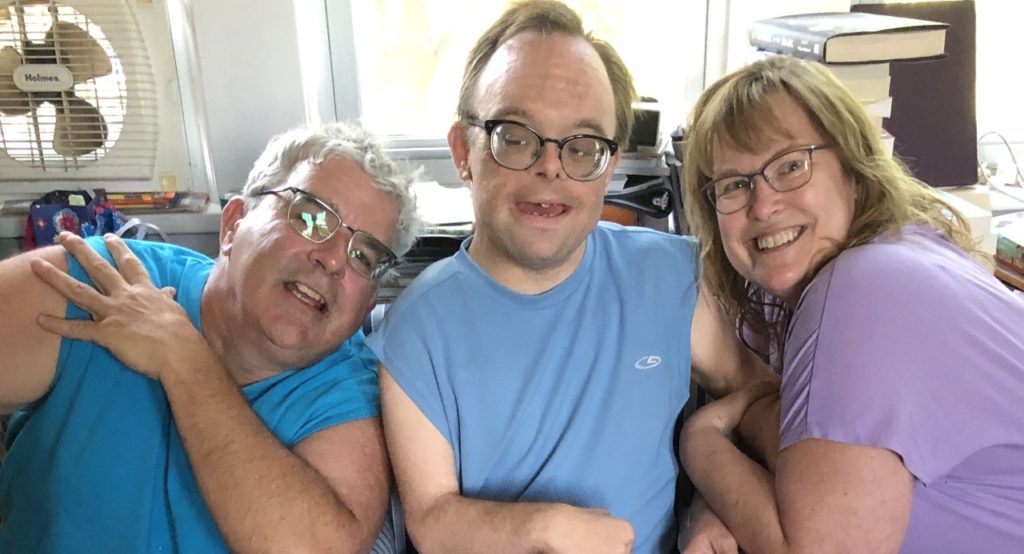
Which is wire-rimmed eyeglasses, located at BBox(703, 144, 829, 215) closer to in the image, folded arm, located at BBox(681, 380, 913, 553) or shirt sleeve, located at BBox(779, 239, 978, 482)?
shirt sleeve, located at BBox(779, 239, 978, 482)

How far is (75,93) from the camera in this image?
6.95 ft

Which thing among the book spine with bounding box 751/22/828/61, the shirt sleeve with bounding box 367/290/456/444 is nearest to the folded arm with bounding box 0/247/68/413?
the shirt sleeve with bounding box 367/290/456/444

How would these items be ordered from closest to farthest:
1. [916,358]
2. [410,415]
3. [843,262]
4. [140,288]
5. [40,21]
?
[916,358]
[843,262]
[410,415]
[140,288]
[40,21]

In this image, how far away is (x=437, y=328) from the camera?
4.26 ft

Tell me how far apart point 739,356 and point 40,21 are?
1933 millimetres

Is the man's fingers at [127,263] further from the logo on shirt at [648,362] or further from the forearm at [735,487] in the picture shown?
the forearm at [735,487]

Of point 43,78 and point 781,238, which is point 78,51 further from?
point 781,238

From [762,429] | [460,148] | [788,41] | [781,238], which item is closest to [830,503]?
[762,429]

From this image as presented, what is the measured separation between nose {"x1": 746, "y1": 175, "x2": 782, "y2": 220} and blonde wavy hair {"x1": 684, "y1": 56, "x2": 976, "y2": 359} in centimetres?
5

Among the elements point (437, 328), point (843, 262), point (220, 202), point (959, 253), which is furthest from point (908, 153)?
point (220, 202)

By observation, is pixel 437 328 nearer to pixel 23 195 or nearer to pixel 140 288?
pixel 140 288

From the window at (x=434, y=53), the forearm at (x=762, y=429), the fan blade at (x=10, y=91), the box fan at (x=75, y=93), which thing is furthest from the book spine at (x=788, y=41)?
the fan blade at (x=10, y=91)

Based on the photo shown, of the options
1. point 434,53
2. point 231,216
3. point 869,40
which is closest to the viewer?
point 231,216

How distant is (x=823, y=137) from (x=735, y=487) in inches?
22.0
